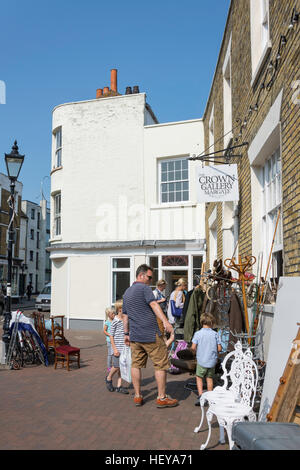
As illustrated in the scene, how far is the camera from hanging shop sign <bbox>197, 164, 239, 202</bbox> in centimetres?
789

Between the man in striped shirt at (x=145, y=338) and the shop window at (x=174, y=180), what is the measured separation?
32.7 ft

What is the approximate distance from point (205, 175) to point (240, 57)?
237 cm

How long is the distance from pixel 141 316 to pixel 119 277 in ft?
33.5

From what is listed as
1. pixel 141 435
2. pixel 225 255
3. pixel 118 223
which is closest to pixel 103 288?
pixel 118 223

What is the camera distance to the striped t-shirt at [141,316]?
5898 mm

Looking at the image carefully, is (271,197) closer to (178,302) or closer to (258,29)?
(258,29)

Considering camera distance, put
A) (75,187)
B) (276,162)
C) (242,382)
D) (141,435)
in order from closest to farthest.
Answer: (242,382)
(141,435)
(276,162)
(75,187)

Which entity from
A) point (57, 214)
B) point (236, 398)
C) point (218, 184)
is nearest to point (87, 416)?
point (236, 398)

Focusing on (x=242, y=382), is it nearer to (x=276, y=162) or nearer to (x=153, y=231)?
(x=276, y=162)

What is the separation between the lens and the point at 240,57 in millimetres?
7988

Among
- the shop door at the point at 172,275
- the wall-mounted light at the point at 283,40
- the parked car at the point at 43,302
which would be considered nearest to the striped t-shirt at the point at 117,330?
the wall-mounted light at the point at 283,40

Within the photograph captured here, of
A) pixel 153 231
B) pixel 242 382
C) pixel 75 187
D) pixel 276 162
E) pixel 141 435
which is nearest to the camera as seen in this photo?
pixel 242 382

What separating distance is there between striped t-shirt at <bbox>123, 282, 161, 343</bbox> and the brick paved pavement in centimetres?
99

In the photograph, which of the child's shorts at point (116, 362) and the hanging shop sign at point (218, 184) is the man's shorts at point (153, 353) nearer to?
the child's shorts at point (116, 362)
